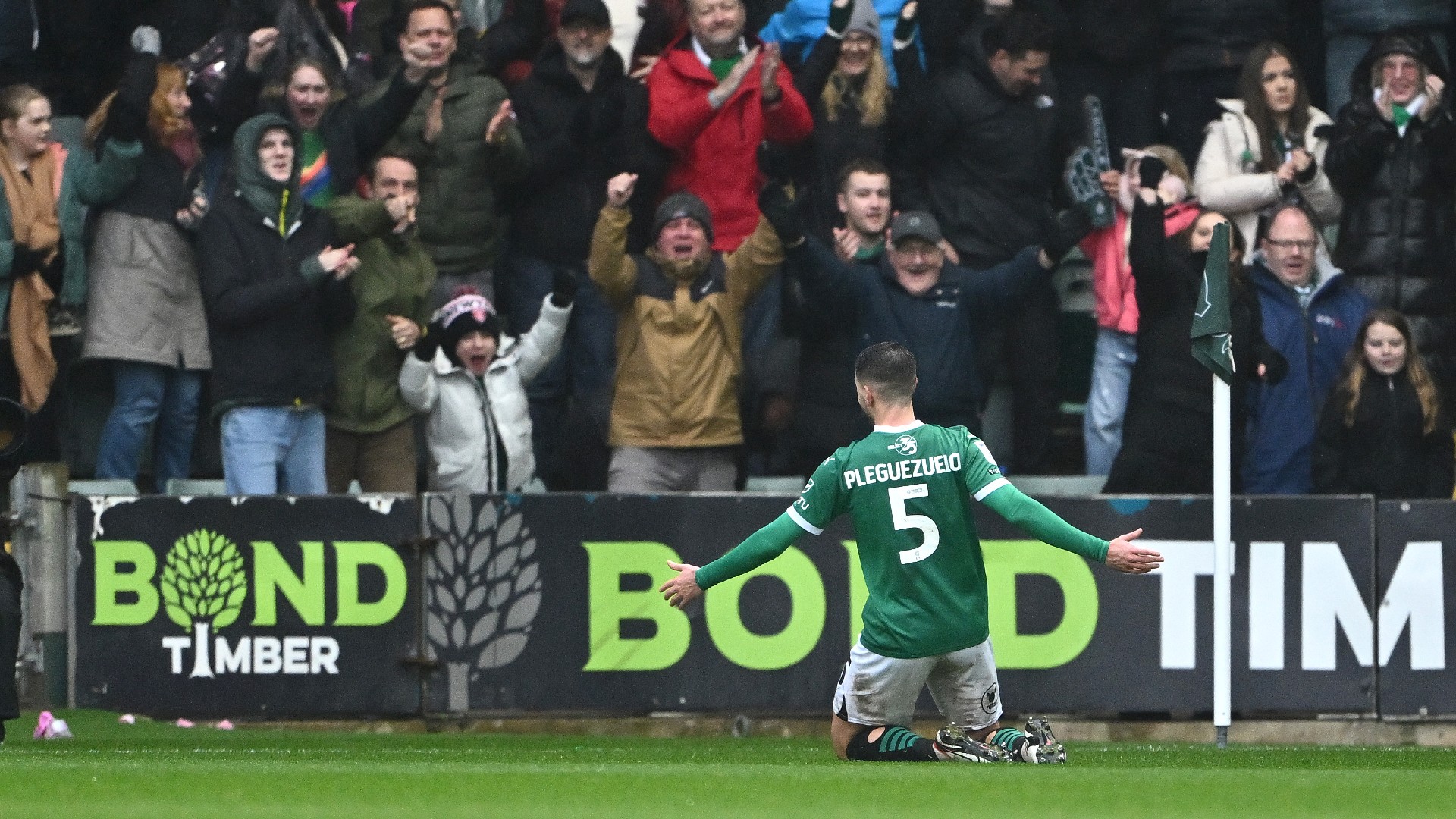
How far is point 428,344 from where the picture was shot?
13305 millimetres

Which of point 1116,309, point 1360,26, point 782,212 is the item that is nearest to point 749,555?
point 782,212

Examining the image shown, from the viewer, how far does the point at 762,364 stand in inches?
538

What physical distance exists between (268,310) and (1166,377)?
480 cm

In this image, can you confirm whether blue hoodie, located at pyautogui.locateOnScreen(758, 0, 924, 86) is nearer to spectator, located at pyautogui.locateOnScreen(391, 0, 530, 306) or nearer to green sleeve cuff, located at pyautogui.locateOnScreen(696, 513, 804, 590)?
spectator, located at pyautogui.locateOnScreen(391, 0, 530, 306)

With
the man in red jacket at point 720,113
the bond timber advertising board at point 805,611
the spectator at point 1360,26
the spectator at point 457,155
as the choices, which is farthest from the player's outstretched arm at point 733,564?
the spectator at point 1360,26

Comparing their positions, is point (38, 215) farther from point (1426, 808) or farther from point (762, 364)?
point (1426, 808)

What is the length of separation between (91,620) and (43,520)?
0.58 metres

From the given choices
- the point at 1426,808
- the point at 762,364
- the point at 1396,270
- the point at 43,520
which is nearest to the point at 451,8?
the point at 762,364

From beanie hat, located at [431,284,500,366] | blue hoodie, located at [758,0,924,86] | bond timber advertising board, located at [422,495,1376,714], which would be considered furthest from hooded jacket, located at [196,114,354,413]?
blue hoodie, located at [758,0,924,86]

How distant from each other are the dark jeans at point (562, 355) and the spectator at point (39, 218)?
2.22 metres

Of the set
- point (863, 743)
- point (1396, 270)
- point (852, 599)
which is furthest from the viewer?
point (1396, 270)

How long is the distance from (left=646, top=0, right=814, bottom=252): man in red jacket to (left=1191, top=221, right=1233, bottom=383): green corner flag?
10.4 ft

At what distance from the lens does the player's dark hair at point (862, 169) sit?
1352 centimetres

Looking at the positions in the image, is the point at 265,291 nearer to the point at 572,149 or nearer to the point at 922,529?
the point at 572,149
